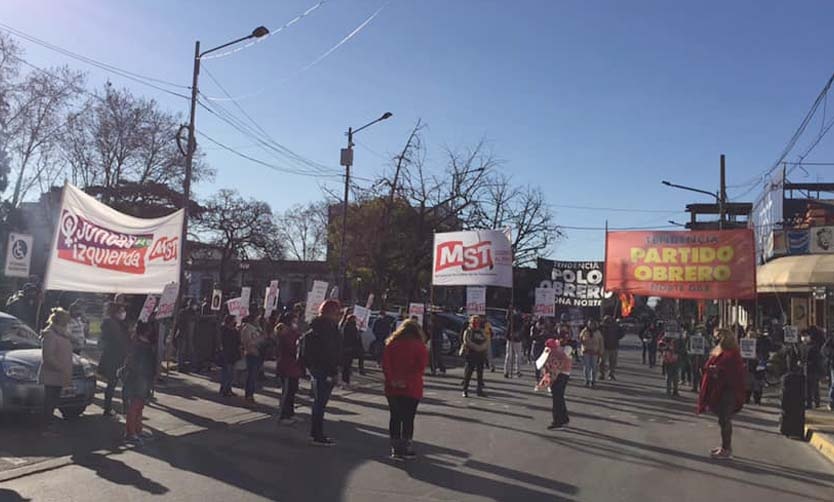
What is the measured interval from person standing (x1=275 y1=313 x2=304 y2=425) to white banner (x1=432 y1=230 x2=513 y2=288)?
29.9 ft

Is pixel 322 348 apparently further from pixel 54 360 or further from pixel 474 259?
pixel 474 259

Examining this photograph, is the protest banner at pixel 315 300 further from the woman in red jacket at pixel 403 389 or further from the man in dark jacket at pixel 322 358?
the woman in red jacket at pixel 403 389

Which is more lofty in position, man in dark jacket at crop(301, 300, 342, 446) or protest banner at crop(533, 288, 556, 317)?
protest banner at crop(533, 288, 556, 317)

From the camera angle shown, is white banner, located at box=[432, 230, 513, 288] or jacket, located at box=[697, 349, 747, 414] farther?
white banner, located at box=[432, 230, 513, 288]

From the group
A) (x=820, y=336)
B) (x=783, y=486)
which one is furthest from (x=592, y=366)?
(x=783, y=486)

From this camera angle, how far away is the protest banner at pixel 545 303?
25.3m

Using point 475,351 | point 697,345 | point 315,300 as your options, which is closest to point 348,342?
point 315,300

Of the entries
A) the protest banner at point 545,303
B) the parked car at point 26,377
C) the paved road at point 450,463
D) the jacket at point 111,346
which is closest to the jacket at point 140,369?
the paved road at point 450,463

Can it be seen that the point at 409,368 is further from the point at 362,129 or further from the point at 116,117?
the point at 116,117

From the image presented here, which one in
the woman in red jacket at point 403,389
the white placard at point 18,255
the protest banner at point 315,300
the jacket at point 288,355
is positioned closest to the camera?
the woman in red jacket at point 403,389

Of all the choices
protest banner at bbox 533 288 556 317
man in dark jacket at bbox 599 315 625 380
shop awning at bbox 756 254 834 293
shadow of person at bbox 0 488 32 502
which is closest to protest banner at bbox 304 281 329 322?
man in dark jacket at bbox 599 315 625 380

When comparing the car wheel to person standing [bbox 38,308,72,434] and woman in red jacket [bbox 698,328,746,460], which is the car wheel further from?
woman in red jacket [bbox 698,328,746,460]

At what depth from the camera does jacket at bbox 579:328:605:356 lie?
18.8 metres

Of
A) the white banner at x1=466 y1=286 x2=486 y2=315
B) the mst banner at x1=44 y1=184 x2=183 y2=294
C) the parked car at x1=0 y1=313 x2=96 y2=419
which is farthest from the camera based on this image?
the white banner at x1=466 y1=286 x2=486 y2=315
